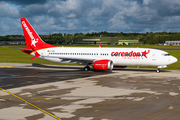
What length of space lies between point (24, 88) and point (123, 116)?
14235mm

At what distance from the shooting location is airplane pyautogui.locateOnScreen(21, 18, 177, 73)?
129 feet

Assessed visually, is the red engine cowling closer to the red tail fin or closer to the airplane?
the airplane

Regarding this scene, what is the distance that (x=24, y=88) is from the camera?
26578 millimetres

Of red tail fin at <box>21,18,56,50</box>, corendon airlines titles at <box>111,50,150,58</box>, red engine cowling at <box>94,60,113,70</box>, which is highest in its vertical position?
red tail fin at <box>21,18,56,50</box>

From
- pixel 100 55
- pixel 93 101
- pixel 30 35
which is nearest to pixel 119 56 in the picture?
pixel 100 55

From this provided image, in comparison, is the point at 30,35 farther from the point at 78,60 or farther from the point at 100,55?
the point at 100,55

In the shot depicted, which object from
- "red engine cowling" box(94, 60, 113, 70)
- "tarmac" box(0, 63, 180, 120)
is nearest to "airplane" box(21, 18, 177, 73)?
"red engine cowling" box(94, 60, 113, 70)

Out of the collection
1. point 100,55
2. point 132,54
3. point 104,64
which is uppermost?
point 132,54

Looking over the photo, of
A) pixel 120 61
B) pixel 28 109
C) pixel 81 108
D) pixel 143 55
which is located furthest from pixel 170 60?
pixel 28 109

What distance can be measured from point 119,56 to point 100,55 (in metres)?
3.59

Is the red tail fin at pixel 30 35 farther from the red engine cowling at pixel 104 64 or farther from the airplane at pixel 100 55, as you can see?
the red engine cowling at pixel 104 64

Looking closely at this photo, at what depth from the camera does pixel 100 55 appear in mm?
42344

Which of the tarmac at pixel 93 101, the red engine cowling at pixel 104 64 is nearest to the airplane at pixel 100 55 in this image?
the red engine cowling at pixel 104 64

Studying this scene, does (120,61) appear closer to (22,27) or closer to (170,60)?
(170,60)
